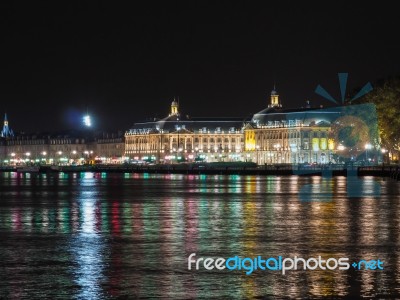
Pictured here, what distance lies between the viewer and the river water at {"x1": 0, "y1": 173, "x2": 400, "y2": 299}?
19656 millimetres

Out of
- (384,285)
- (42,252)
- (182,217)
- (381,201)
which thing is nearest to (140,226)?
(182,217)

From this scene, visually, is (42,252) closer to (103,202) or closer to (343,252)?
(343,252)

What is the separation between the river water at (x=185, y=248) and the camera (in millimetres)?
19656

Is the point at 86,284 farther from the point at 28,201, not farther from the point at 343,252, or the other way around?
the point at 28,201

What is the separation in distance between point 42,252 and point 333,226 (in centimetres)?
1131

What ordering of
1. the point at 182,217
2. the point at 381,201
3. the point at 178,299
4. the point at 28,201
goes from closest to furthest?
the point at 178,299
the point at 182,217
the point at 381,201
the point at 28,201

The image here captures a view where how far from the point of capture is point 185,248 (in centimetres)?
2616

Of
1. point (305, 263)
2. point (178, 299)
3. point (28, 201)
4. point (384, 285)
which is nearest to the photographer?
point (178, 299)

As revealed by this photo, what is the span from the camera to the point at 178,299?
733 inches

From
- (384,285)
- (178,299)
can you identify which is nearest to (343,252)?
(384,285)

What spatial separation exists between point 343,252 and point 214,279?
18.3 ft

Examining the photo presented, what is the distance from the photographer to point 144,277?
21.1 meters

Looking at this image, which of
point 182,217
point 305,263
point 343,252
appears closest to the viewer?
point 305,263

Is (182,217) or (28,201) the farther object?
(28,201)
